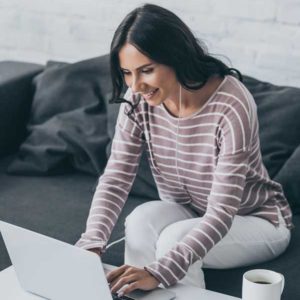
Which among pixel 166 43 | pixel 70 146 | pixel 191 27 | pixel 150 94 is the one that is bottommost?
pixel 70 146

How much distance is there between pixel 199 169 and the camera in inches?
71.4

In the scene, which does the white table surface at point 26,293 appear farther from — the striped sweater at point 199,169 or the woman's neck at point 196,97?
the woman's neck at point 196,97

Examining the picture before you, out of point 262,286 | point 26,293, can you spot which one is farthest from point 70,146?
point 262,286

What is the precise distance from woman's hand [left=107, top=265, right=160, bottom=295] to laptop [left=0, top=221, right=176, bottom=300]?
0.05 ft

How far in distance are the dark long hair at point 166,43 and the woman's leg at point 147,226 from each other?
0.32 metres

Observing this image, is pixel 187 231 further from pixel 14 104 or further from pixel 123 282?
pixel 14 104

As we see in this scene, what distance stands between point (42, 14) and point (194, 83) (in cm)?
133

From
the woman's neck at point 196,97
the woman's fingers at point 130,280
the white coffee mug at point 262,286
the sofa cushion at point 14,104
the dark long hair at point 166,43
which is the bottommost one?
the sofa cushion at point 14,104

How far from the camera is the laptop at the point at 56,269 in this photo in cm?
138

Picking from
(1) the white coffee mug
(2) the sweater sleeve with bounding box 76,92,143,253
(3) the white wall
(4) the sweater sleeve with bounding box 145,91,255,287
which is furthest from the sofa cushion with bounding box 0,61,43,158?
(1) the white coffee mug

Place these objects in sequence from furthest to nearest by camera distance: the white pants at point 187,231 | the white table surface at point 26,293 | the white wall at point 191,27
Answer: the white wall at point 191,27, the white pants at point 187,231, the white table surface at point 26,293

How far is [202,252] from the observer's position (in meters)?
1.64

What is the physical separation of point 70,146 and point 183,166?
2.32 ft

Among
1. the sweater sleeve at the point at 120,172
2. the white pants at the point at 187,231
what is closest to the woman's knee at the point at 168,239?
the white pants at the point at 187,231
